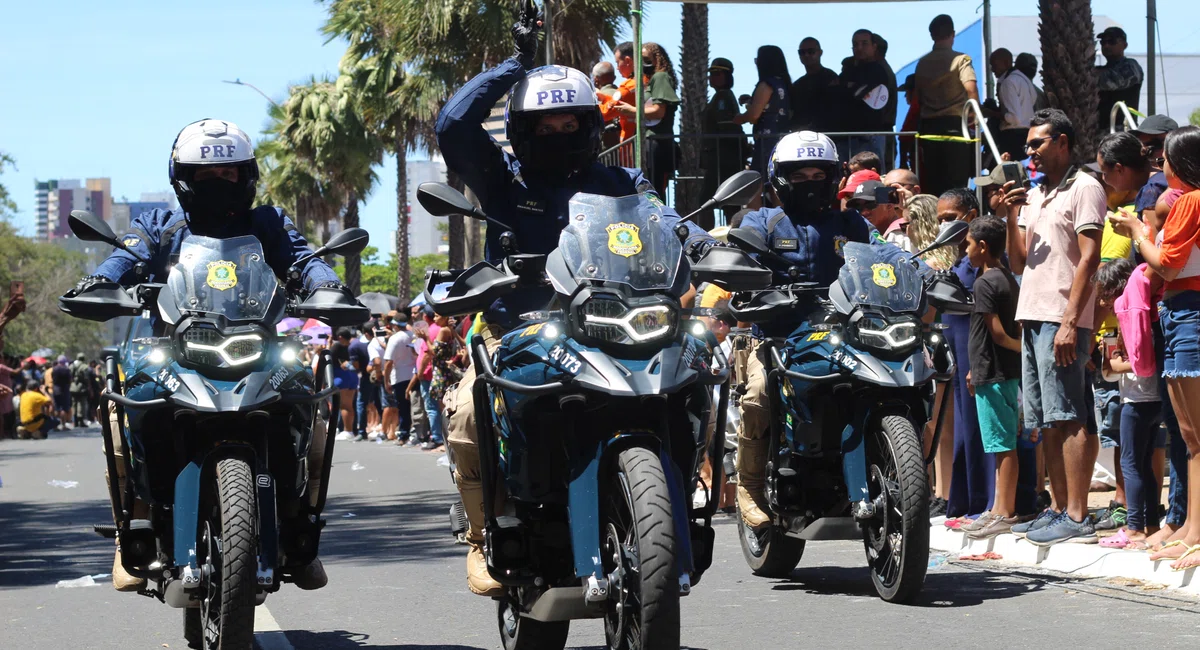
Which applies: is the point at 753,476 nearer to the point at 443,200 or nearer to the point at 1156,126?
the point at 443,200

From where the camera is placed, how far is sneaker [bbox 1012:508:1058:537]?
8.56 m

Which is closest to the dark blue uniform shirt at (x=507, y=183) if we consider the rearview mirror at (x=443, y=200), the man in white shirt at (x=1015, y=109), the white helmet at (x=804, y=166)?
the rearview mirror at (x=443, y=200)

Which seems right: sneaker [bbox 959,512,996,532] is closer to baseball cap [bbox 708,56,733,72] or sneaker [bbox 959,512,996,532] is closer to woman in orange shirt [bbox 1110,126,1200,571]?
woman in orange shirt [bbox 1110,126,1200,571]

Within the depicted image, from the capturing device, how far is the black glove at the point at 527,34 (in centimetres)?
582

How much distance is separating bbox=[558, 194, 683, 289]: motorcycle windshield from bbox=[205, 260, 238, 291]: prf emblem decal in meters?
1.22

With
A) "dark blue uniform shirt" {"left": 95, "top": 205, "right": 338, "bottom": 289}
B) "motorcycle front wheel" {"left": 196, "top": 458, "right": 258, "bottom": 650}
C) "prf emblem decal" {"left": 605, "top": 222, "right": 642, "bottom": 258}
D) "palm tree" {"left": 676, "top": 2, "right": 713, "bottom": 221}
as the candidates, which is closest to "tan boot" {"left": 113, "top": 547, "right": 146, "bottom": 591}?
"motorcycle front wheel" {"left": 196, "top": 458, "right": 258, "bottom": 650}

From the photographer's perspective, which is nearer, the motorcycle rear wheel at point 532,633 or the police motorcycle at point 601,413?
the police motorcycle at point 601,413

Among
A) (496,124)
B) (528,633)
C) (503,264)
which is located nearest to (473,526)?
(528,633)

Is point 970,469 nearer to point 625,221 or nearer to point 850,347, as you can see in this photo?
point 850,347

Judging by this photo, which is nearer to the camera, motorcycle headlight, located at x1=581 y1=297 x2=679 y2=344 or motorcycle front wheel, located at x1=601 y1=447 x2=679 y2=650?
motorcycle front wheel, located at x1=601 y1=447 x2=679 y2=650

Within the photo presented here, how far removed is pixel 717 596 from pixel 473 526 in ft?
7.39

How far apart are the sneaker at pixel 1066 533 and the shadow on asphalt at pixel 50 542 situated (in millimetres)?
5361

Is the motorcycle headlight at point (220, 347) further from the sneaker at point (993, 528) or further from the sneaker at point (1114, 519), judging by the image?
the sneaker at point (1114, 519)

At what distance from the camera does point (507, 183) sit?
588 centimetres
